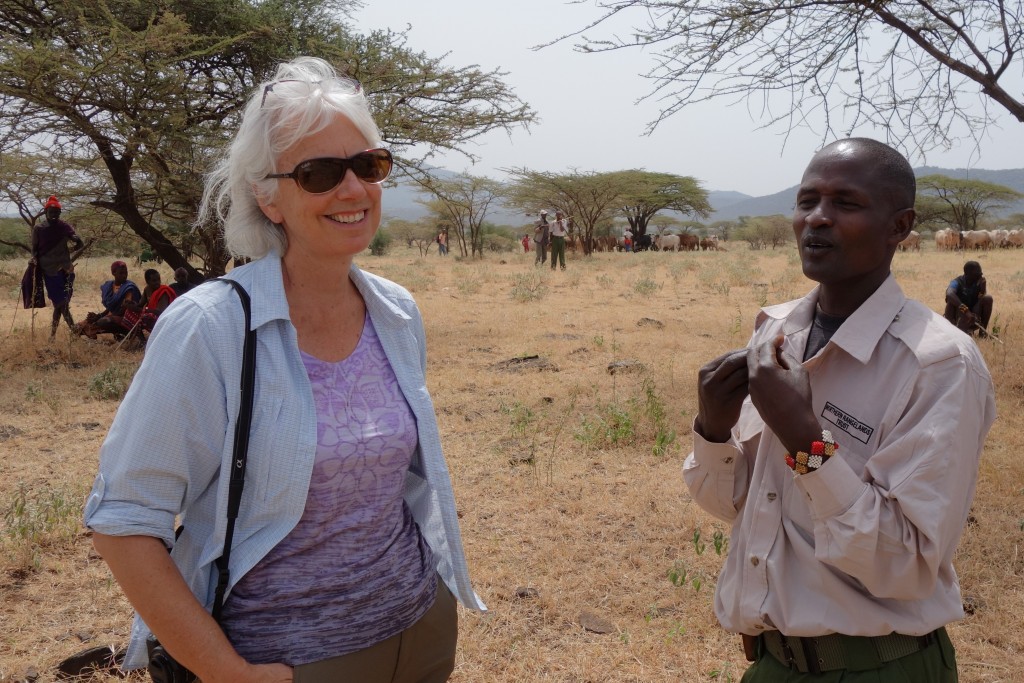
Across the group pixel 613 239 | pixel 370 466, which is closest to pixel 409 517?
pixel 370 466

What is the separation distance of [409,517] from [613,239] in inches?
1427

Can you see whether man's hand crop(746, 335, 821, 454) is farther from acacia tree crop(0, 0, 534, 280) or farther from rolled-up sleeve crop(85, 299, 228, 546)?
acacia tree crop(0, 0, 534, 280)

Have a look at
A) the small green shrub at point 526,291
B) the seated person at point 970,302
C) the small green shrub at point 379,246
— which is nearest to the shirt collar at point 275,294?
the seated person at point 970,302

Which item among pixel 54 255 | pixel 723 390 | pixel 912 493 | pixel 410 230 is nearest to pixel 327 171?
pixel 723 390

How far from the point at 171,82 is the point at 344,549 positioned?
8049 mm

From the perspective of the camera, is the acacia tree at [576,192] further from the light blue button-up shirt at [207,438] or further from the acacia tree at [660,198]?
the light blue button-up shirt at [207,438]

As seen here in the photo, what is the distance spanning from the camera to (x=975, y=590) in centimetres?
329

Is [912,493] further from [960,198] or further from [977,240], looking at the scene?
[960,198]

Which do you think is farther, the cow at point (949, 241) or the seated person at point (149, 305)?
the cow at point (949, 241)

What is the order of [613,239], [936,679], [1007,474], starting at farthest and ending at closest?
[613,239], [1007,474], [936,679]

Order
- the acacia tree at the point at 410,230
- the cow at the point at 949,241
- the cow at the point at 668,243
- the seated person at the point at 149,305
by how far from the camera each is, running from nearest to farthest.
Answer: the seated person at the point at 149,305
the cow at the point at 949,241
the cow at the point at 668,243
the acacia tree at the point at 410,230

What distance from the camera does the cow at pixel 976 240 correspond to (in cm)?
2612

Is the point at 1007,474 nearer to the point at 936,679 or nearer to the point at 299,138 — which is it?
the point at 936,679

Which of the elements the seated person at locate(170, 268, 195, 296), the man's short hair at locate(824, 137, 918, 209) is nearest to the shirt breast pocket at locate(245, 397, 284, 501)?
the man's short hair at locate(824, 137, 918, 209)
